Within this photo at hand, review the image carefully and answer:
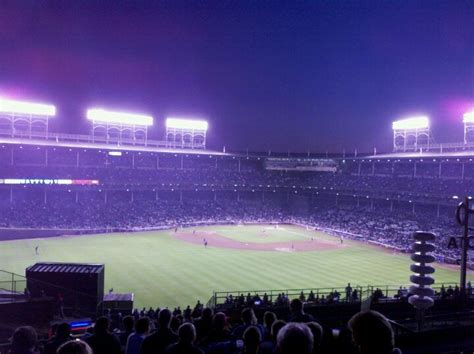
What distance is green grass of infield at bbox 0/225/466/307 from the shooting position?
30.3m

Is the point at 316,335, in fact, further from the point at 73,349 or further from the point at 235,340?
the point at 73,349

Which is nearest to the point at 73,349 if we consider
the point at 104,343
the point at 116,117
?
the point at 104,343

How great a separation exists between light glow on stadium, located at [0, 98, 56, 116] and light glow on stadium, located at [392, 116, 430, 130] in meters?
57.4

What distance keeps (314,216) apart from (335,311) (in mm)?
63937

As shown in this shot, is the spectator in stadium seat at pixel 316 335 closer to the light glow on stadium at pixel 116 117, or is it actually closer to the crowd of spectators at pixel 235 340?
the crowd of spectators at pixel 235 340

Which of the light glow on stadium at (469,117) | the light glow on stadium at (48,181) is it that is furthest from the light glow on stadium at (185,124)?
the light glow on stadium at (469,117)

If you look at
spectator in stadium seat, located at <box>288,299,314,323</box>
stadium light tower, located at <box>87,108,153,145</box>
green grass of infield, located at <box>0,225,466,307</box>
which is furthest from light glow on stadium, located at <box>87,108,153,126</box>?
spectator in stadium seat, located at <box>288,299,314,323</box>

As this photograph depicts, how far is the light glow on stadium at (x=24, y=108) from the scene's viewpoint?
6227cm

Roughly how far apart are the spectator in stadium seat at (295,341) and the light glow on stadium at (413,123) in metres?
71.8

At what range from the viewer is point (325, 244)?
2101 inches

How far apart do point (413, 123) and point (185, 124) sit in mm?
41613

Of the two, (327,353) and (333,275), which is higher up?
(327,353)

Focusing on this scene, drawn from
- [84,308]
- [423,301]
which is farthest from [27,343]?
[84,308]

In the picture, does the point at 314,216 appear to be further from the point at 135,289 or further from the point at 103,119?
the point at 135,289
